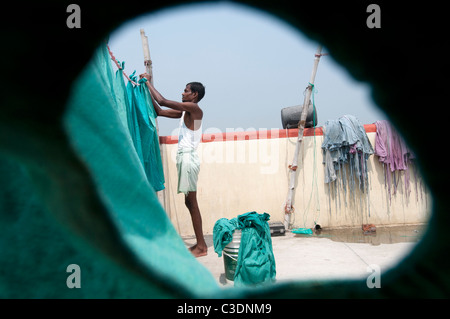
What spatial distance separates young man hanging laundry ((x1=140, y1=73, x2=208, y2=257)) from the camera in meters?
3.45

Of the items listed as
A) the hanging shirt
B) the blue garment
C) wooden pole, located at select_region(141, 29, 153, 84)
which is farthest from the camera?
the blue garment

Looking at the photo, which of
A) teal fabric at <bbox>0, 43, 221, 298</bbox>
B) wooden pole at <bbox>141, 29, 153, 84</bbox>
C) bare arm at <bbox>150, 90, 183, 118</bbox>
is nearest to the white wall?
bare arm at <bbox>150, 90, 183, 118</bbox>

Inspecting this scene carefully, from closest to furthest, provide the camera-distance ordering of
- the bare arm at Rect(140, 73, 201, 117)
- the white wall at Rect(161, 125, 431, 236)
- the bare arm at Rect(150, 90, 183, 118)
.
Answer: the bare arm at Rect(140, 73, 201, 117) → the bare arm at Rect(150, 90, 183, 118) → the white wall at Rect(161, 125, 431, 236)

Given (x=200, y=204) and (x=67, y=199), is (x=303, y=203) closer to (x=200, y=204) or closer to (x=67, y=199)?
(x=200, y=204)

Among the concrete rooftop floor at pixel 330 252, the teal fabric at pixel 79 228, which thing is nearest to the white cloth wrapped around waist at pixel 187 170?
the concrete rooftop floor at pixel 330 252

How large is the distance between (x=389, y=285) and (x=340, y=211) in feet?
16.4

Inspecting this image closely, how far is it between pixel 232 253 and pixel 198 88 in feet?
6.60

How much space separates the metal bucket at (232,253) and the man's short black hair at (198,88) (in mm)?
1781

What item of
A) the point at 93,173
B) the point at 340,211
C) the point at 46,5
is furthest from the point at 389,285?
the point at 340,211

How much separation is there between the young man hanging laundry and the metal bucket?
81cm

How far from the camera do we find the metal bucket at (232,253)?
274 cm

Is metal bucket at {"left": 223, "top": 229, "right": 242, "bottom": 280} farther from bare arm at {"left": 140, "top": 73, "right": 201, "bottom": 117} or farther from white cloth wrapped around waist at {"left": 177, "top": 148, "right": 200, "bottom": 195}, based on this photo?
bare arm at {"left": 140, "top": 73, "right": 201, "bottom": 117}

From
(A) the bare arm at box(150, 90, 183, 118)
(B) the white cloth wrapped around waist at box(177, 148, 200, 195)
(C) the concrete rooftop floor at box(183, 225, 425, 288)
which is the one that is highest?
(A) the bare arm at box(150, 90, 183, 118)

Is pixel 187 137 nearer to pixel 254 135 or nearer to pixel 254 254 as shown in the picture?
pixel 254 254
